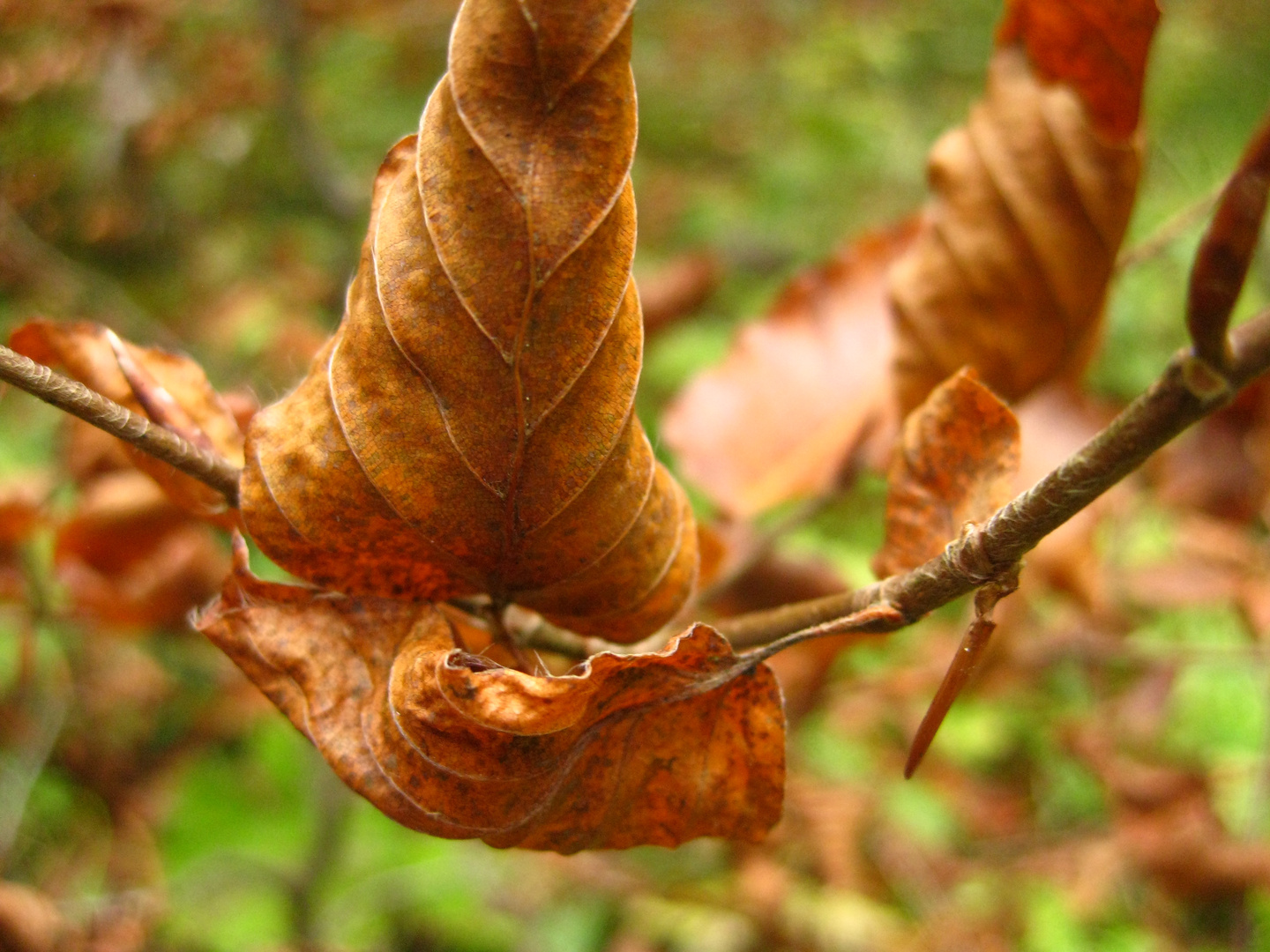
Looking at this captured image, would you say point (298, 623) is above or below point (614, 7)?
below

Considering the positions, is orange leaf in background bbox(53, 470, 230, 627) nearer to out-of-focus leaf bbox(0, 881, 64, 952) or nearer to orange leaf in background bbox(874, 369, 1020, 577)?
out-of-focus leaf bbox(0, 881, 64, 952)

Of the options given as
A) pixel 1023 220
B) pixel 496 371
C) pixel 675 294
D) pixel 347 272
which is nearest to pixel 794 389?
pixel 1023 220

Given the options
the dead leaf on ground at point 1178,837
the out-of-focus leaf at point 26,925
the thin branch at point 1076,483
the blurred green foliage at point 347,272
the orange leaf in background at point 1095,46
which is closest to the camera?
the thin branch at point 1076,483

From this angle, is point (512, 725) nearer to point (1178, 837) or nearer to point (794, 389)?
point (794, 389)

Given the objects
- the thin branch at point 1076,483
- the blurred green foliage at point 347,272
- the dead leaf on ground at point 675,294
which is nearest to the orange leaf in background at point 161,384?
the thin branch at point 1076,483

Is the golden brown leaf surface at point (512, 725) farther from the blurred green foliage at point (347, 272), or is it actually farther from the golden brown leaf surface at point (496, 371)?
the blurred green foliage at point (347, 272)

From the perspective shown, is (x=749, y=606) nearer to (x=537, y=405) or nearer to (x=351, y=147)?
(x=537, y=405)

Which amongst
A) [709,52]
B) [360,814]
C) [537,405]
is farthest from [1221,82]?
[537,405]
